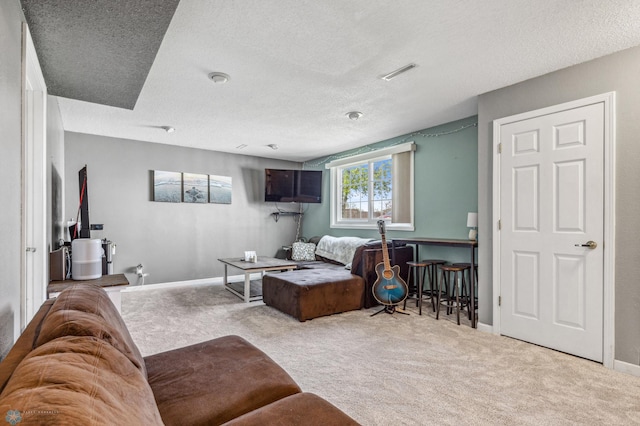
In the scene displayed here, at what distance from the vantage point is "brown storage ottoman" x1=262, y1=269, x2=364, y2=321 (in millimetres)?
3514

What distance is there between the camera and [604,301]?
245 cm

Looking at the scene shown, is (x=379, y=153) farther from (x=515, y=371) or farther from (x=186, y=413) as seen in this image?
(x=186, y=413)

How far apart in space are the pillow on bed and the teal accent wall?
1.51 meters

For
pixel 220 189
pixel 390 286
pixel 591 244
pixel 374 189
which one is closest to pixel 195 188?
pixel 220 189

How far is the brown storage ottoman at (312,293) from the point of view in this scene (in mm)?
3514

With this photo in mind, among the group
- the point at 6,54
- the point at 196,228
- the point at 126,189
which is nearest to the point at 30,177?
the point at 6,54

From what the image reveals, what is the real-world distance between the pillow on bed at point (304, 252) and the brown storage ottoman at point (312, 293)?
61.5 inches

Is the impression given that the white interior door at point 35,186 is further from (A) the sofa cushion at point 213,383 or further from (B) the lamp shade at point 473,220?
(B) the lamp shade at point 473,220

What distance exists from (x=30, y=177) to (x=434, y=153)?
4.08 metres

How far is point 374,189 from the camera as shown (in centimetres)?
529

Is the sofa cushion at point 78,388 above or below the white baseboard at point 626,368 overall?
above

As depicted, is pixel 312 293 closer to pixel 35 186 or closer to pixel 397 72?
pixel 397 72

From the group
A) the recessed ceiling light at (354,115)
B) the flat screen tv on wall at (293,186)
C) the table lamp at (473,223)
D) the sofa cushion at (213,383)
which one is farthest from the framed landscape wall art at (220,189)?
the sofa cushion at (213,383)

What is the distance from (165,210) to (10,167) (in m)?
4.18
